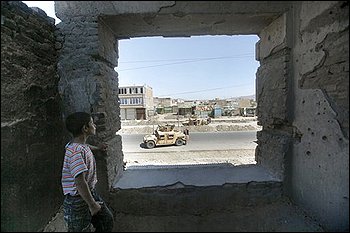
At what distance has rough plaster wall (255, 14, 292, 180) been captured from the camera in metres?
2.56

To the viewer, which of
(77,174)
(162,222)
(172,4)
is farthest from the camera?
(162,222)

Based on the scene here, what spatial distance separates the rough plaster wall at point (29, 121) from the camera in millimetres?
1787

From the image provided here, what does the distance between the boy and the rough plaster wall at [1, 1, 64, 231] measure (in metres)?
0.48

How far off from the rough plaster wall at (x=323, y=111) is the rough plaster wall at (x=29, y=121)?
9.54ft

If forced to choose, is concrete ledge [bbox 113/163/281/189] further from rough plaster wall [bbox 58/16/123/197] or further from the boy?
the boy

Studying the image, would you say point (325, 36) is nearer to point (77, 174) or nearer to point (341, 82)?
point (341, 82)

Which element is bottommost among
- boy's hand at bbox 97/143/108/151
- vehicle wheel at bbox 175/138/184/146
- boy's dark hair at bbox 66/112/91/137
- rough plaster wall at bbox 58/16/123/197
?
vehicle wheel at bbox 175/138/184/146

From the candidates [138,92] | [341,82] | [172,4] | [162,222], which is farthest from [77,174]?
[138,92]

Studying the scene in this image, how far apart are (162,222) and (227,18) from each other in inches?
103

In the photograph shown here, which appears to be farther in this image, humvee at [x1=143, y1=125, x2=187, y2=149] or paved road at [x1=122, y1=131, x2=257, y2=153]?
humvee at [x1=143, y1=125, x2=187, y2=149]

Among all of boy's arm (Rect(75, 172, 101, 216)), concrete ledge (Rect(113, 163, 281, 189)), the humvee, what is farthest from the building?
boy's arm (Rect(75, 172, 101, 216))

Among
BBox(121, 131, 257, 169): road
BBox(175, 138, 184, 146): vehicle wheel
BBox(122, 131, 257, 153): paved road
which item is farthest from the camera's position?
BBox(175, 138, 184, 146): vehicle wheel

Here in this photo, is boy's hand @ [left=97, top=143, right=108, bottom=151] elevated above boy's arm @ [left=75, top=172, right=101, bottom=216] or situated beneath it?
elevated above

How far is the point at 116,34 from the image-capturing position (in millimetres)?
2934
